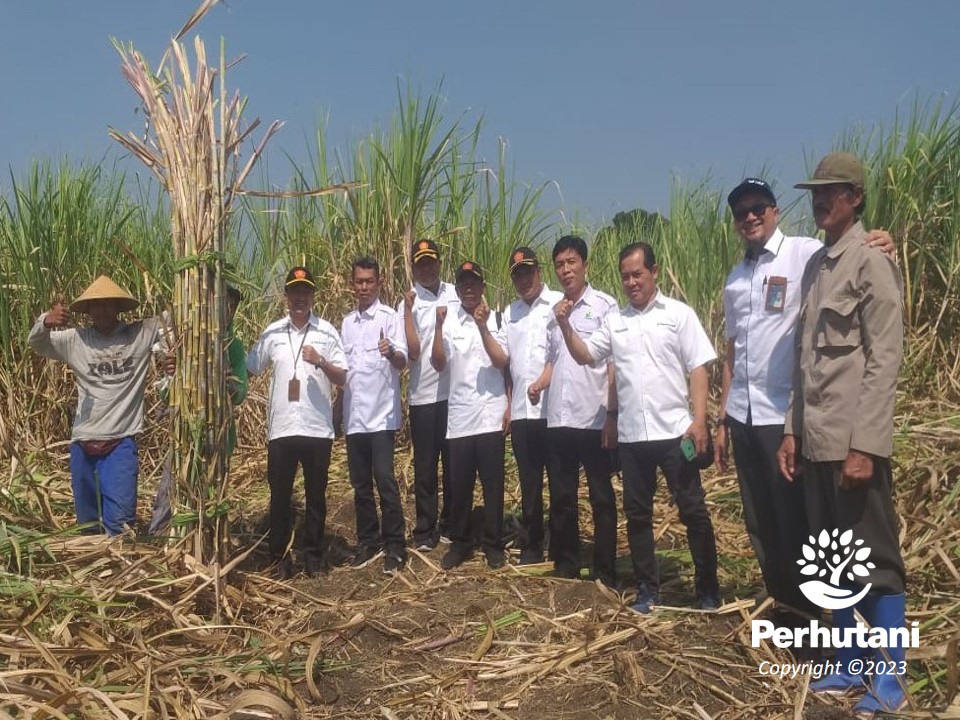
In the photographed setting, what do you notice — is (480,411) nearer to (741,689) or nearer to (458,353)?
(458,353)

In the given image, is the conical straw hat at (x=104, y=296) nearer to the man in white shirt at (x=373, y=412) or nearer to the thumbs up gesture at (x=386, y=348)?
the man in white shirt at (x=373, y=412)

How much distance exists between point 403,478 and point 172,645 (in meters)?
2.91

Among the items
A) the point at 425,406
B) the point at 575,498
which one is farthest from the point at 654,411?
the point at 425,406

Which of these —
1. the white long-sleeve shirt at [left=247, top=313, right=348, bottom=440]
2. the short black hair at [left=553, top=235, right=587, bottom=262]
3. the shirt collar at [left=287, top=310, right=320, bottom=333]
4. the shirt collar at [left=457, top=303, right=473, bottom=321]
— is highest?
the short black hair at [left=553, top=235, right=587, bottom=262]

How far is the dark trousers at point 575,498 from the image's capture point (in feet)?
14.1

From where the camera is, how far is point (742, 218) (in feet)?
11.6

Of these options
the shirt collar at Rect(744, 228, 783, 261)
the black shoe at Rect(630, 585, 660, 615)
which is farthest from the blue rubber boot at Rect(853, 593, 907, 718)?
the shirt collar at Rect(744, 228, 783, 261)

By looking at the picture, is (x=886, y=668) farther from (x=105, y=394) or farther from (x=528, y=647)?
(x=105, y=394)

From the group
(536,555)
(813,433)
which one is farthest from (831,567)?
(536,555)

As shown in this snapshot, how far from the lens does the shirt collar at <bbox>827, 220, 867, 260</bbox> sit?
2980 mm

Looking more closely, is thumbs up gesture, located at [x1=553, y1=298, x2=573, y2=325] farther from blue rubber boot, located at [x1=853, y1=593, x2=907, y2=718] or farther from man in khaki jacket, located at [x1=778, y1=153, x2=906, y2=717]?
blue rubber boot, located at [x1=853, y1=593, x2=907, y2=718]

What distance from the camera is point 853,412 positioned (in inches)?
114

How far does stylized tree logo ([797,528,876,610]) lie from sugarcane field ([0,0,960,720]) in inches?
0.5

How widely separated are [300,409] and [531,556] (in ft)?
5.12
